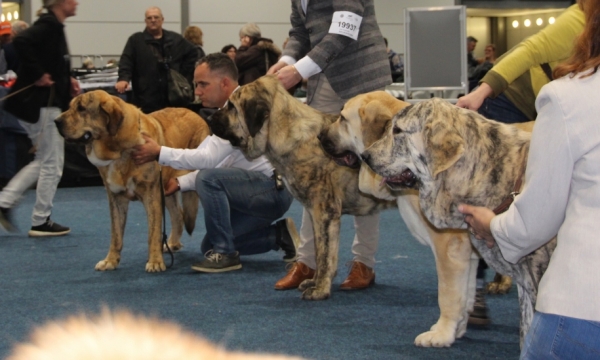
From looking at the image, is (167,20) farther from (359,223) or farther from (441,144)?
(441,144)

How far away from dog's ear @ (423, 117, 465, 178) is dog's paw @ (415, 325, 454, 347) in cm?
105

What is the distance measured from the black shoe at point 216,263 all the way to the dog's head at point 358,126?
132 cm

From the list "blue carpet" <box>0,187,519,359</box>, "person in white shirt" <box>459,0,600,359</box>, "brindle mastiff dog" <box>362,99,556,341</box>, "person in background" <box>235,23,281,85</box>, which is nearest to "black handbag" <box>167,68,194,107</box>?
"person in background" <box>235,23,281,85</box>

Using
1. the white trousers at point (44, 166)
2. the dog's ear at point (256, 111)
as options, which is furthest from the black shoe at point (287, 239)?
the white trousers at point (44, 166)

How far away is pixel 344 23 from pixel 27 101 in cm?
291

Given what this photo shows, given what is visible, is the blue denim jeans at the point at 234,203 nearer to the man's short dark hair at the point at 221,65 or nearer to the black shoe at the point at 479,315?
the man's short dark hair at the point at 221,65

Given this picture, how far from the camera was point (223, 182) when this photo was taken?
178 inches

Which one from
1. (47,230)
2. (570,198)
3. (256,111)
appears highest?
(256,111)

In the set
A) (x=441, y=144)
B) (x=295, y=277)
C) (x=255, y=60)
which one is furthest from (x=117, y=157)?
(x=255, y=60)

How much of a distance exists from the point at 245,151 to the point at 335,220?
2.05 feet

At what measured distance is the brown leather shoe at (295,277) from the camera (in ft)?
13.4

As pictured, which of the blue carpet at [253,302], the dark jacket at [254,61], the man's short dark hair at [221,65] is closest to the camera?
the blue carpet at [253,302]

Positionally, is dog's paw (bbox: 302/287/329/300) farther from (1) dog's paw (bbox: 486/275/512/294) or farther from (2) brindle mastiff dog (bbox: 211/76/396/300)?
(1) dog's paw (bbox: 486/275/512/294)

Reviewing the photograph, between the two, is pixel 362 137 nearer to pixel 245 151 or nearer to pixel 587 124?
pixel 245 151
